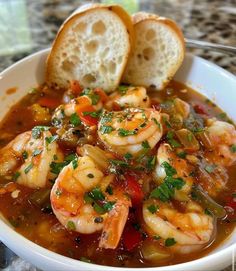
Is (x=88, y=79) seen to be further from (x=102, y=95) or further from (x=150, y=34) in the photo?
(x=150, y=34)

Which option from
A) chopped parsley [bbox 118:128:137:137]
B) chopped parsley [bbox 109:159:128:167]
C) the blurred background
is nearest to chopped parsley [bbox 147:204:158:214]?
chopped parsley [bbox 109:159:128:167]

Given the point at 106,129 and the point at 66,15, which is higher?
the point at 106,129

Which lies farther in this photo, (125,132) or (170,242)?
(125,132)

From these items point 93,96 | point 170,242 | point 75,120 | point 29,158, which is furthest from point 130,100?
point 170,242

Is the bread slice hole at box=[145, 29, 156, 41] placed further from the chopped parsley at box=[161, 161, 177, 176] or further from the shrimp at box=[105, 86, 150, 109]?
the chopped parsley at box=[161, 161, 177, 176]

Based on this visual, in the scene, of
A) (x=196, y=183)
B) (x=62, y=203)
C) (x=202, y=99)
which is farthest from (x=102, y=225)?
(x=202, y=99)

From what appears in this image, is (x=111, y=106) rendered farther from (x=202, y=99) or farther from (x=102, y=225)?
(x=102, y=225)
